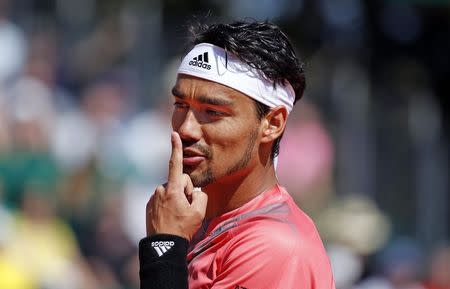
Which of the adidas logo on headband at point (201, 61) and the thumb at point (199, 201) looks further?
the adidas logo on headband at point (201, 61)

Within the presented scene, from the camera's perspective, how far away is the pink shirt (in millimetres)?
3875

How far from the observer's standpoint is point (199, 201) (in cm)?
405

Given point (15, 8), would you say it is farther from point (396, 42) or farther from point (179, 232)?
point (179, 232)

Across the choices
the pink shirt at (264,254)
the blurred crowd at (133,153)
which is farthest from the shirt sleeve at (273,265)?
the blurred crowd at (133,153)

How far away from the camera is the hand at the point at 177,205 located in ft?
13.1

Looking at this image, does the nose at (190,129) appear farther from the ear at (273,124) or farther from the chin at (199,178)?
the ear at (273,124)

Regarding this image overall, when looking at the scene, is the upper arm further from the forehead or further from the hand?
the forehead

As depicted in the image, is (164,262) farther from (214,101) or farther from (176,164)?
(214,101)

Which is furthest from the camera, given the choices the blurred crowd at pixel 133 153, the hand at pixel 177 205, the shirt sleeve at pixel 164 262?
the blurred crowd at pixel 133 153

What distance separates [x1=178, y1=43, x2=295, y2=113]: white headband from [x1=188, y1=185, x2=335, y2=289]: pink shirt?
→ 0.43 meters

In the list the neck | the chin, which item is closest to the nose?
the chin

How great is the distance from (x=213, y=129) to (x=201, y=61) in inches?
11.7

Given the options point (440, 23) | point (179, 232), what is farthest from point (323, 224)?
point (179, 232)

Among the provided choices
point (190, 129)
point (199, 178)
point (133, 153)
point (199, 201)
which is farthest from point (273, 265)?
point (133, 153)
